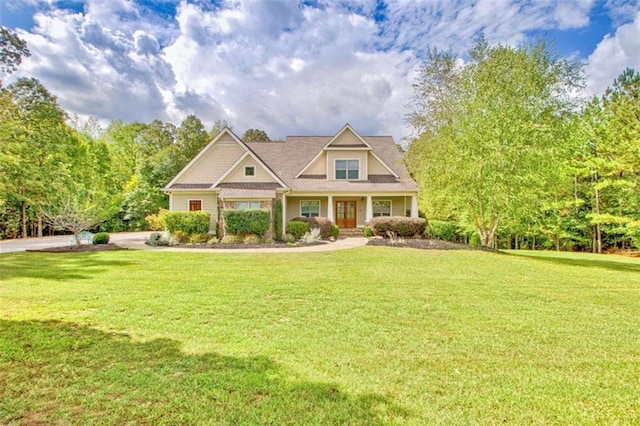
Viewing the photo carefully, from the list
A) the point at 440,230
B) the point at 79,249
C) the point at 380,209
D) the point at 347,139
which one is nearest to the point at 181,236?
the point at 79,249

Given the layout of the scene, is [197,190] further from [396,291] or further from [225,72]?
[396,291]

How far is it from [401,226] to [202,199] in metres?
12.2

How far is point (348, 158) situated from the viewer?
23.0 metres

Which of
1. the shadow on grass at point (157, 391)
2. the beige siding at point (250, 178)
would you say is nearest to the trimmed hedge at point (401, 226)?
the beige siding at point (250, 178)

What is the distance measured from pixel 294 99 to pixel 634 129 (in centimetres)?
1583

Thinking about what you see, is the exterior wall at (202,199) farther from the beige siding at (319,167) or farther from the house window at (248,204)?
the beige siding at (319,167)

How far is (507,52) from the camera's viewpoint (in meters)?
16.0

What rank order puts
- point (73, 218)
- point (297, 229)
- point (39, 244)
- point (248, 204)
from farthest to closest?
1. point (248, 204)
2. point (297, 229)
3. point (39, 244)
4. point (73, 218)

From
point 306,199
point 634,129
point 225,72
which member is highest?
point 225,72

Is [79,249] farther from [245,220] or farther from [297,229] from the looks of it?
[297,229]

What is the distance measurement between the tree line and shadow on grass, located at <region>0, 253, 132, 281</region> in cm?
1386

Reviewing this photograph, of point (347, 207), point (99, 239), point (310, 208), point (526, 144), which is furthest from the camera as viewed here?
point (347, 207)

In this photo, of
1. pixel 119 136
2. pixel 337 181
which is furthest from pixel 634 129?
pixel 119 136

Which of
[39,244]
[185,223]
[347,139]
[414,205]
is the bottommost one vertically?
[39,244]
